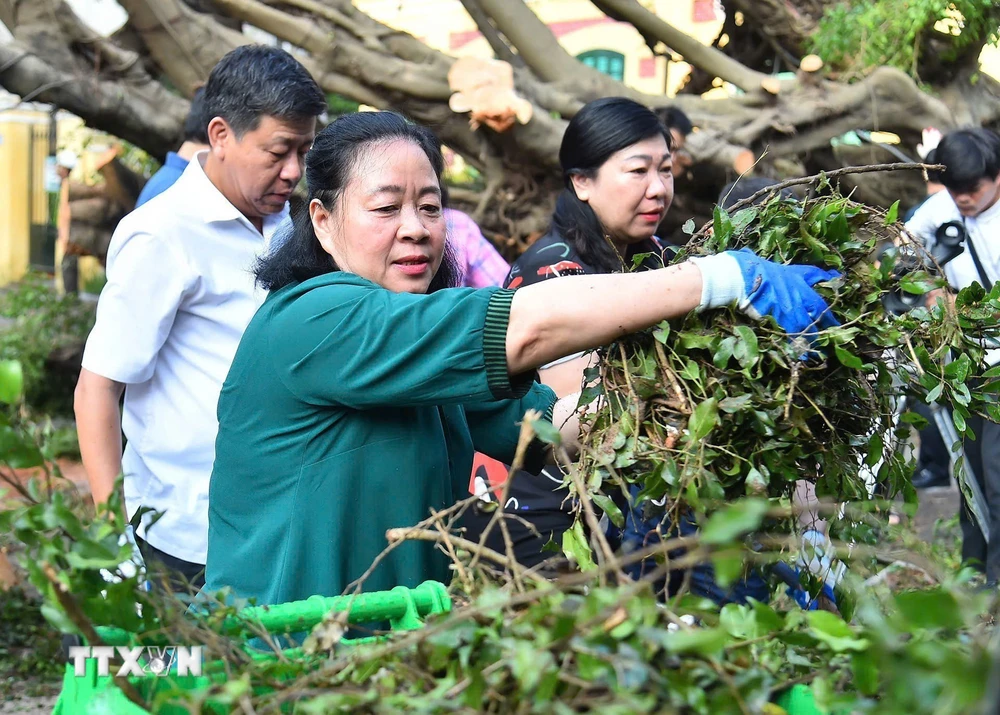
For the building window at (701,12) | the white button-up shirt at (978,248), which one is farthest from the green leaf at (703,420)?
the building window at (701,12)

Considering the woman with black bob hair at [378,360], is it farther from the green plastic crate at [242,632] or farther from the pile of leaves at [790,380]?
the green plastic crate at [242,632]

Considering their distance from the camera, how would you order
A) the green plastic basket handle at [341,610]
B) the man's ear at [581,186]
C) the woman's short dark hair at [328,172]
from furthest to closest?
1. the man's ear at [581,186]
2. the woman's short dark hair at [328,172]
3. the green plastic basket handle at [341,610]

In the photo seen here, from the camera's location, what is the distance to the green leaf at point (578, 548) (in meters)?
1.83

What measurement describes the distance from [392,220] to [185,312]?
3.41ft

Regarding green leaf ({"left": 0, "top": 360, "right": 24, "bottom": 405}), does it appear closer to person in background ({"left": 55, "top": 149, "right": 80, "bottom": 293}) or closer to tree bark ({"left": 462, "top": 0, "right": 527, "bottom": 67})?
tree bark ({"left": 462, "top": 0, "right": 527, "bottom": 67})

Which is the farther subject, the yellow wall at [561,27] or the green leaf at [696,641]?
the yellow wall at [561,27]

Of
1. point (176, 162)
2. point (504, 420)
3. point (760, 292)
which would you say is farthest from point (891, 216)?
point (176, 162)

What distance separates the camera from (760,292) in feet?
6.09

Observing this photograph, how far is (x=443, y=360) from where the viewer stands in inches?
73.2

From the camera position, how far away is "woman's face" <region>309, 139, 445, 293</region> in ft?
7.05

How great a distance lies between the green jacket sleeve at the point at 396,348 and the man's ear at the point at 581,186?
1.58 meters

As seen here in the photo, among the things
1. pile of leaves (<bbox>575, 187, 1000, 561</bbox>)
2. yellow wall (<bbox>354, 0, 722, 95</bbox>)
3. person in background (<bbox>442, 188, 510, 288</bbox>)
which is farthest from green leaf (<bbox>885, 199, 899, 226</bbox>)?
yellow wall (<bbox>354, 0, 722, 95</bbox>)

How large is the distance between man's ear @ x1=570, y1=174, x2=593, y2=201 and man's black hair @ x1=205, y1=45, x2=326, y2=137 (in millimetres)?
786

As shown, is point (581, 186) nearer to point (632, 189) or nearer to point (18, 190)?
point (632, 189)
